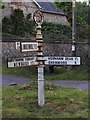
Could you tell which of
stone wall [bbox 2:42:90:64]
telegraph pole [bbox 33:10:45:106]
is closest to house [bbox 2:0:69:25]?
stone wall [bbox 2:42:90:64]

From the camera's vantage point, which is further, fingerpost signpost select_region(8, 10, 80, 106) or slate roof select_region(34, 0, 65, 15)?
slate roof select_region(34, 0, 65, 15)

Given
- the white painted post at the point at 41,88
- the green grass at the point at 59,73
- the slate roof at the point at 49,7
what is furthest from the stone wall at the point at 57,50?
the slate roof at the point at 49,7

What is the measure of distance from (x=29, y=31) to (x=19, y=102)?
82.2ft

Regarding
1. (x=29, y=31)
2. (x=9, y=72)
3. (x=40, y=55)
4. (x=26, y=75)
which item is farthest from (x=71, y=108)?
(x=29, y=31)

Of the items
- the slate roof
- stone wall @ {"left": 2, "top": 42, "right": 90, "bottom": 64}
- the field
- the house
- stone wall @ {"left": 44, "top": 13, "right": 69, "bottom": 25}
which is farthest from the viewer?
the slate roof

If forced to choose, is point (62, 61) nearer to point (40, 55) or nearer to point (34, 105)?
point (40, 55)

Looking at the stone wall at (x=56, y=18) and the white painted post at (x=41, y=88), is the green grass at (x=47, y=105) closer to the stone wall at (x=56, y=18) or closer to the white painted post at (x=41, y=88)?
the white painted post at (x=41, y=88)

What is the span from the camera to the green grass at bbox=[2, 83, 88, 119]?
7.56 metres

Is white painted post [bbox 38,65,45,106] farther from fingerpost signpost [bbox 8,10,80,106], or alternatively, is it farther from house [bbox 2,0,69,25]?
house [bbox 2,0,69,25]

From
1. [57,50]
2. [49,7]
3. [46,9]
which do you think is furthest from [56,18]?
[57,50]

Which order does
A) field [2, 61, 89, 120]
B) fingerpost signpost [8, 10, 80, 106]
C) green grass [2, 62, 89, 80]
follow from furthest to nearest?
1. green grass [2, 62, 89, 80]
2. fingerpost signpost [8, 10, 80, 106]
3. field [2, 61, 89, 120]

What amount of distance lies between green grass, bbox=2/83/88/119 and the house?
29052mm

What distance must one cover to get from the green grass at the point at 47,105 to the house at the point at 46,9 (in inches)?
1144

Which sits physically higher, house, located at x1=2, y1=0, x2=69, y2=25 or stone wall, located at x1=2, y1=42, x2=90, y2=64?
house, located at x1=2, y1=0, x2=69, y2=25
